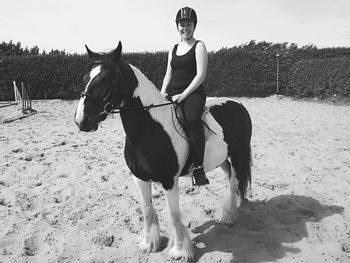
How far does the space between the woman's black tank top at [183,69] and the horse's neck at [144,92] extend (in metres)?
0.40

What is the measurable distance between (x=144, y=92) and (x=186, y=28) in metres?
0.87

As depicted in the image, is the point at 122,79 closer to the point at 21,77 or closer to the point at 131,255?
the point at 131,255

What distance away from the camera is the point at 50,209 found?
4293 millimetres

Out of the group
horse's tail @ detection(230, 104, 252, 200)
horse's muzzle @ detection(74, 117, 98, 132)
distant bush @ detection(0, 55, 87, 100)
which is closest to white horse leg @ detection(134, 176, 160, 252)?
horse's muzzle @ detection(74, 117, 98, 132)

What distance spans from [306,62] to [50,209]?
52.9ft

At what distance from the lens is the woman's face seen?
10.8 feet

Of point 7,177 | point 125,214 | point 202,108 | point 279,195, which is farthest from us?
point 7,177

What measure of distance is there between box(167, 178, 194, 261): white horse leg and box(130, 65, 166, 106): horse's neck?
82cm

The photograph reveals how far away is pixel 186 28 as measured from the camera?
10.9 ft

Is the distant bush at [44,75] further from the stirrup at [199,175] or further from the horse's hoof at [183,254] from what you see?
the horse's hoof at [183,254]

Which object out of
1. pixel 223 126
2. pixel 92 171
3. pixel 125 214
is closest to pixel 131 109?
pixel 223 126

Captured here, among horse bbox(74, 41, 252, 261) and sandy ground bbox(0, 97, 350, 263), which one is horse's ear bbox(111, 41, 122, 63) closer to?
horse bbox(74, 41, 252, 261)

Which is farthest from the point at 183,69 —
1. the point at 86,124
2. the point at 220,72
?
the point at 220,72

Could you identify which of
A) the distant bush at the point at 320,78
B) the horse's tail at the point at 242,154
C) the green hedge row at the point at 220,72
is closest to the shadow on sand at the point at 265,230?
the horse's tail at the point at 242,154
